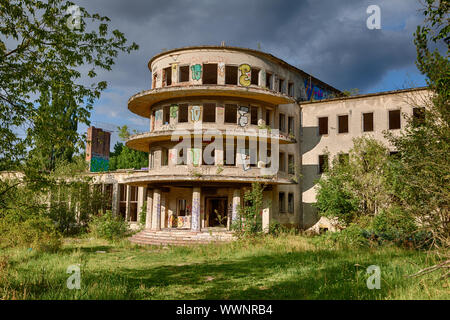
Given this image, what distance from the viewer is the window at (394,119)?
27.4m

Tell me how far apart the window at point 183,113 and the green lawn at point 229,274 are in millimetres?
10648

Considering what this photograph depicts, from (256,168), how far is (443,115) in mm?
15768

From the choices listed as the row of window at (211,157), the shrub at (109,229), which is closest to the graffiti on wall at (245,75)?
the row of window at (211,157)

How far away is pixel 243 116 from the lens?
25.5 metres

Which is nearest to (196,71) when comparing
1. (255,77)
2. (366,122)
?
(255,77)

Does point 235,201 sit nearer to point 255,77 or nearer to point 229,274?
point 255,77

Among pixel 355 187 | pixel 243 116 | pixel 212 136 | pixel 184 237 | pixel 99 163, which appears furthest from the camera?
pixel 99 163

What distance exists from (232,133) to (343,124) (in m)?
10.7

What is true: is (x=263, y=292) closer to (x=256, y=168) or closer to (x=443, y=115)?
(x=443, y=115)

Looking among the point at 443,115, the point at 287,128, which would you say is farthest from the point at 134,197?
the point at 443,115

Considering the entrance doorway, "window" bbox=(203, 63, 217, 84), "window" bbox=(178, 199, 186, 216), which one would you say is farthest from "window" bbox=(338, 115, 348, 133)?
"window" bbox=(178, 199, 186, 216)

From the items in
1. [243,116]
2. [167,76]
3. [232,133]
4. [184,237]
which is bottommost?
[184,237]

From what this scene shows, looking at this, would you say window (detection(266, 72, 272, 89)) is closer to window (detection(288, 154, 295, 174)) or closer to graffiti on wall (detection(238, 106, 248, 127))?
graffiti on wall (detection(238, 106, 248, 127))

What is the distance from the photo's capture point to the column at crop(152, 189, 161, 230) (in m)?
25.5
